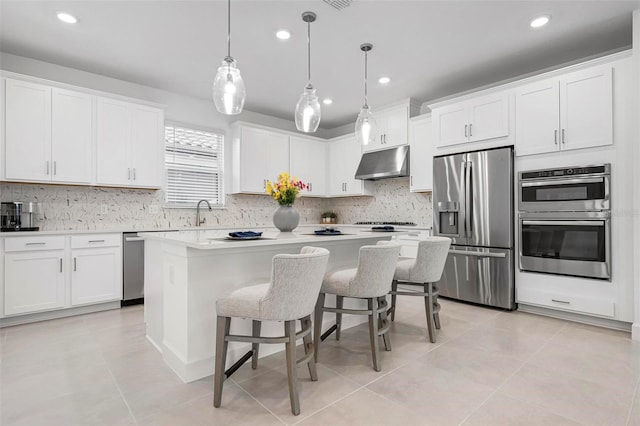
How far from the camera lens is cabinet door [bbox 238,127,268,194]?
5301mm

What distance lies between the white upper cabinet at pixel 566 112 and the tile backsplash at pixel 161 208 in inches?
71.2

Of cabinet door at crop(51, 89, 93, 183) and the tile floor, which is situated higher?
cabinet door at crop(51, 89, 93, 183)

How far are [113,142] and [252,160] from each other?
76.9 inches

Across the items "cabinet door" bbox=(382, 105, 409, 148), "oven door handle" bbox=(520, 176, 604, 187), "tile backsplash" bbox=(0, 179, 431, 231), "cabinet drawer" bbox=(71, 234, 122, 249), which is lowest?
"cabinet drawer" bbox=(71, 234, 122, 249)

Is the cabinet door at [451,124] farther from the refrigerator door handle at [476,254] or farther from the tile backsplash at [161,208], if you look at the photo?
the refrigerator door handle at [476,254]

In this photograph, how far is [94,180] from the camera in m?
3.93

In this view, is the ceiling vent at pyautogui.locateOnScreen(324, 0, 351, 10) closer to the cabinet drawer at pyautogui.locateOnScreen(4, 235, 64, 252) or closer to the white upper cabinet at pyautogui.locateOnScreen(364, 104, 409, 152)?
the white upper cabinet at pyautogui.locateOnScreen(364, 104, 409, 152)

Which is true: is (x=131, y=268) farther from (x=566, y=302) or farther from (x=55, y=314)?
(x=566, y=302)

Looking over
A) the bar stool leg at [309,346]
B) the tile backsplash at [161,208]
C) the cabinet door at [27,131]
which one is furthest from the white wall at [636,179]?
the cabinet door at [27,131]

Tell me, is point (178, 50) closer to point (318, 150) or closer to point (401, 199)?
point (318, 150)

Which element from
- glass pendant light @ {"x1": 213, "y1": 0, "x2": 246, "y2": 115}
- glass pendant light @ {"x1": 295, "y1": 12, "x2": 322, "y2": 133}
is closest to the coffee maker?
glass pendant light @ {"x1": 213, "y1": 0, "x2": 246, "y2": 115}

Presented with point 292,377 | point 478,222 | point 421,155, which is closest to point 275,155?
point 421,155

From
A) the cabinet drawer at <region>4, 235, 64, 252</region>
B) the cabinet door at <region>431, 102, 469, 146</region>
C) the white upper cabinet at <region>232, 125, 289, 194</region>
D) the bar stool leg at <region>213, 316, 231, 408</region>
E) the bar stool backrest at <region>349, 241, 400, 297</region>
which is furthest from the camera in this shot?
the white upper cabinet at <region>232, 125, 289, 194</region>

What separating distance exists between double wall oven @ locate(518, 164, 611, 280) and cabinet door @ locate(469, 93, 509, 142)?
1.96ft
